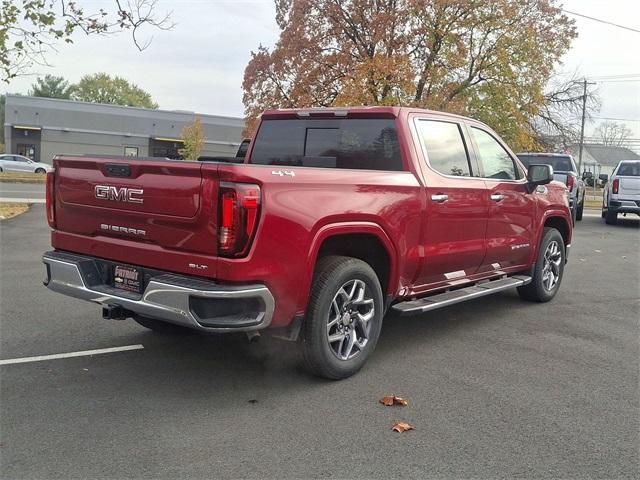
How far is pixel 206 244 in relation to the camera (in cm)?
365

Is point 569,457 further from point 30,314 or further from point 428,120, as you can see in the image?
point 30,314

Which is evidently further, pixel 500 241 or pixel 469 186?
pixel 500 241

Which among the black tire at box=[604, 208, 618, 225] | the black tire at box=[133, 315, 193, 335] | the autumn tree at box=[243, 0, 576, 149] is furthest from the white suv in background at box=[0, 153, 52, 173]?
the black tire at box=[133, 315, 193, 335]

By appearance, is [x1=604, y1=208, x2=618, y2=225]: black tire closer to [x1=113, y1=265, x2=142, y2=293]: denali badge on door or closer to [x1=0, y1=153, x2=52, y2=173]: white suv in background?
[x1=113, y1=265, x2=142, y2=293]: denali badge on door

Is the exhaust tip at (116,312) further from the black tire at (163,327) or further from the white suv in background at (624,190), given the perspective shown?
the white suv in background at (624,190)

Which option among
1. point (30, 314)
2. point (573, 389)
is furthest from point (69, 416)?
point (573, 389)

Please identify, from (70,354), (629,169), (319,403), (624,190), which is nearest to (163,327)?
(70,354)

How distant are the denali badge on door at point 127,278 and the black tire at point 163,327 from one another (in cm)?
91

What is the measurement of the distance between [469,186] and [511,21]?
21.2 m

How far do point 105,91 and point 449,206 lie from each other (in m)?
93.8

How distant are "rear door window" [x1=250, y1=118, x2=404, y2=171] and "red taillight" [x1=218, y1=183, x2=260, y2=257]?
159 cm

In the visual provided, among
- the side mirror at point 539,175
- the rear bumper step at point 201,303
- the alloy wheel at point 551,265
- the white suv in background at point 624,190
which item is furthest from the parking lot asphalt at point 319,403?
the white suv in background at point 624,190

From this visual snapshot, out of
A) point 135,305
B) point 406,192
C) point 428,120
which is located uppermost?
point 428,120

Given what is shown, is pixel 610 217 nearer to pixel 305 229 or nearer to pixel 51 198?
pixel 305 229
